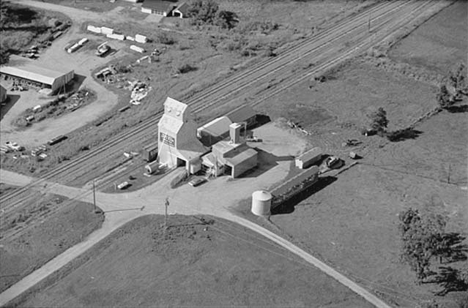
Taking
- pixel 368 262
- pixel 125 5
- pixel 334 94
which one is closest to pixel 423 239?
pixel 368 262

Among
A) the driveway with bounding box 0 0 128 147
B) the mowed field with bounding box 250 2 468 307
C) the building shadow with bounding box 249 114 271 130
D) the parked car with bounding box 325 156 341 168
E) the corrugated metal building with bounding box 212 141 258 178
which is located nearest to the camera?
the mowed field with bounding box 250 2 468 307

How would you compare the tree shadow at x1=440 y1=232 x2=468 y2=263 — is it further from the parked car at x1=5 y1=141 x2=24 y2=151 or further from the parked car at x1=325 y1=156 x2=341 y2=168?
the parked car at x1=5 y1=141 x2=24 y2=151

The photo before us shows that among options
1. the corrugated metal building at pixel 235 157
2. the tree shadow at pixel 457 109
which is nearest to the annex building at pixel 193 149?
the corrugated metal building at pixel 235 157

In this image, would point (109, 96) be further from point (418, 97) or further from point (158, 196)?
point (418, 97)

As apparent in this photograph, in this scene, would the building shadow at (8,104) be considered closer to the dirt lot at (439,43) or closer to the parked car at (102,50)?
the parked car at (102,50)

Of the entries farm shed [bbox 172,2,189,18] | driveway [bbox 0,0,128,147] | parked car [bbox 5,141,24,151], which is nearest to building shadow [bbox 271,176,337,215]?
driveway [bbox 0,0,128,147]

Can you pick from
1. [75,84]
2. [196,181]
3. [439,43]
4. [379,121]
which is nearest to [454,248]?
[379,121]
